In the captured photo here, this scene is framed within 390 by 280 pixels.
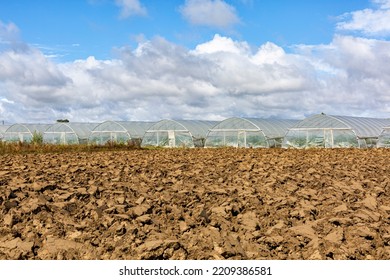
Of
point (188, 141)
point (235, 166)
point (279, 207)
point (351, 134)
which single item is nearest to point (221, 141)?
point (188, 141)

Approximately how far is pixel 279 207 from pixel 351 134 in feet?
65.9

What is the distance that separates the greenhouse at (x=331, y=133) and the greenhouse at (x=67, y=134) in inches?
→ 604

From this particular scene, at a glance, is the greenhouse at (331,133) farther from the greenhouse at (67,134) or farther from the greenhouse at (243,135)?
the greenhouse at (67,134)

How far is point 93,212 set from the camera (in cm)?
607

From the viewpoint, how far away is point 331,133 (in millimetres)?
25625

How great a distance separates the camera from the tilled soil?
484 centimetres

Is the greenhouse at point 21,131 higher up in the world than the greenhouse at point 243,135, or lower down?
higher up

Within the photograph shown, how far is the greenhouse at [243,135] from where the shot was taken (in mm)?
27969

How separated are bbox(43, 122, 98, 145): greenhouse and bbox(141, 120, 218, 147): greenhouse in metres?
5.70

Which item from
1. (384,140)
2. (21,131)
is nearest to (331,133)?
(384,140)

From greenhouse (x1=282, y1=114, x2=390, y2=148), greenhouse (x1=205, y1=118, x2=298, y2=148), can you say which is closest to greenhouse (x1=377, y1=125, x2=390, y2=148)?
greenhouse (x1=282, y1=114, x2=390, y2=148)

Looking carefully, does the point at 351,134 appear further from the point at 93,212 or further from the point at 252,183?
the point at 93,212

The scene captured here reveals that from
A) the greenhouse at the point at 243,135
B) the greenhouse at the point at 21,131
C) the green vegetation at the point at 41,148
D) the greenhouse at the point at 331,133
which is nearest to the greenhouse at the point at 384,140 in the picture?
the greenhouse at the point at 331,133

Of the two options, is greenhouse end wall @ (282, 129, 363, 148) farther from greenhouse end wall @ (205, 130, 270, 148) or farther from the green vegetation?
the green vegetation
